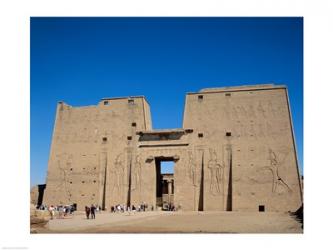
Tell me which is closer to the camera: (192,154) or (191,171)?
(191,171)

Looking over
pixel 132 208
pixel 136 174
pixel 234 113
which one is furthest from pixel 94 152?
pixel 234 113

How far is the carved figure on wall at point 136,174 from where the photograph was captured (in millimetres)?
24844

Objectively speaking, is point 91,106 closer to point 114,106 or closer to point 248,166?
point 114,106

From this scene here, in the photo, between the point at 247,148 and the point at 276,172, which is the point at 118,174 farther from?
the point at 276,172

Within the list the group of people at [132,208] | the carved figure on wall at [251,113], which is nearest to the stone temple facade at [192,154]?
the carved figure on wall at [251,113]

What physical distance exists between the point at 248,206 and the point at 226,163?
9.08 ft

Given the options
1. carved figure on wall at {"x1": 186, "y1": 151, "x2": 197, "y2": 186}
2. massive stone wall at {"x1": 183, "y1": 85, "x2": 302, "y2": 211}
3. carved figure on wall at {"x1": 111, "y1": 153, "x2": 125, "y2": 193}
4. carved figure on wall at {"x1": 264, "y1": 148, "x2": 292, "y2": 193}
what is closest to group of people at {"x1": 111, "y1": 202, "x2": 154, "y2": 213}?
carved figure on wall at {"x1": 111, "y1": 153, "x2": 125, "y2": 193}

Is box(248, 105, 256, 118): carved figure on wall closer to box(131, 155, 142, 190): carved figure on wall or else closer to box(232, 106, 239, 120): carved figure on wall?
box(232, 106, 239, 120): carved figure on wall

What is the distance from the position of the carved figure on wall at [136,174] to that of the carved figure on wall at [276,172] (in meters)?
7.62

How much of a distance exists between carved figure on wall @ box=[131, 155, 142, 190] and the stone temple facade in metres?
0.06

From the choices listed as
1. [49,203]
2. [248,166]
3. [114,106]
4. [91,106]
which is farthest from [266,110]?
[49,203]

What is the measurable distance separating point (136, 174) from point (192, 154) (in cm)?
371

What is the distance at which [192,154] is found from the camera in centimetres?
2442

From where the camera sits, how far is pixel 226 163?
2391cm
